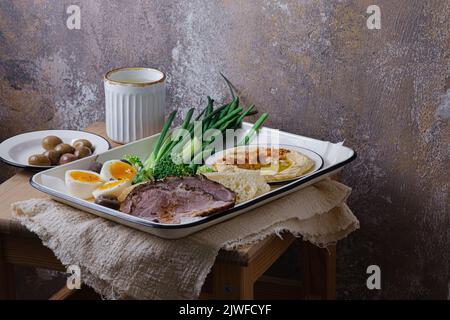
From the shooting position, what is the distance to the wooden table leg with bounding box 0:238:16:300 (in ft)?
5.41

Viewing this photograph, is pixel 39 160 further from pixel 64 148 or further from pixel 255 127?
pixel 255 127

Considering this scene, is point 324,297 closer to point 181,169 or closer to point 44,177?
point 181,169

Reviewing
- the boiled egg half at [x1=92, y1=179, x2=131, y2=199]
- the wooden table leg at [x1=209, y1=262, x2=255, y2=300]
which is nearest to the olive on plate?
the boiled egg half at [x1=92, y1=179, x2=131, y2=199]

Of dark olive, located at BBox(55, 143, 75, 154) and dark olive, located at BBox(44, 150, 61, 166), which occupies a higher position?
dark olive, located at BBox(55, 143, 75, 154)

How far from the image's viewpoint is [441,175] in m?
1.99

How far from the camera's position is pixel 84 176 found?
1.67m

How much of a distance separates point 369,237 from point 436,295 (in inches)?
10.4

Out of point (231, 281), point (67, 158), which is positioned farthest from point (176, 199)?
point (67, 158)

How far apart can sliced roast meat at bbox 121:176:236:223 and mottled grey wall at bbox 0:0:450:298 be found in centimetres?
64

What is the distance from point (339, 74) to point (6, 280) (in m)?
1.07

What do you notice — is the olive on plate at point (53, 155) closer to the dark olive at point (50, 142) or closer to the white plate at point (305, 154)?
the dark olive at point (50, 142)

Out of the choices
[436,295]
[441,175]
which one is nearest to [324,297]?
[436,295]

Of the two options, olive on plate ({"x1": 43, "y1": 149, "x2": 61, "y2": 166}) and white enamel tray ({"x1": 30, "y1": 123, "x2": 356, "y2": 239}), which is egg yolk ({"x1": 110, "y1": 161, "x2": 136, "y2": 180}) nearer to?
white enamel tray ({"x1": 30, "y1": 123, "x2": 356, "y2": 239})

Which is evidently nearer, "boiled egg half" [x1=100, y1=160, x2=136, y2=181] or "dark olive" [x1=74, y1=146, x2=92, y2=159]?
"boiled egg half" [x1=100, y1=160, x2=136, y2=181]
